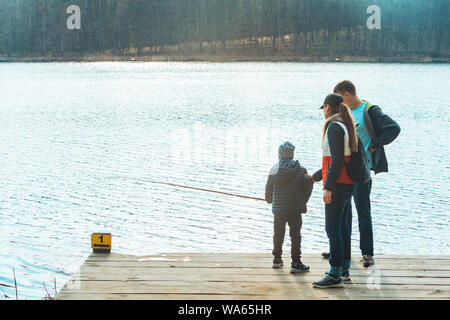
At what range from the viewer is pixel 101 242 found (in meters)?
5.62

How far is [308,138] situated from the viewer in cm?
2283

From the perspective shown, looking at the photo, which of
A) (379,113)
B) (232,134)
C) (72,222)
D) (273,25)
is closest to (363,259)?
(379,113)

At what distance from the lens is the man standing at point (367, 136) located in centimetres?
495

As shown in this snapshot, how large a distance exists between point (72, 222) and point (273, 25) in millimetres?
102868

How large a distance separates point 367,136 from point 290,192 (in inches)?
33.9

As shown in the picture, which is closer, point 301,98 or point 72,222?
point 72,222

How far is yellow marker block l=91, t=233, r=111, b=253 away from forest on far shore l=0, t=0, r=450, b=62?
94.6 metres

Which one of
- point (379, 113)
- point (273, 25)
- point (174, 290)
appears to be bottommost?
point (174, 290)

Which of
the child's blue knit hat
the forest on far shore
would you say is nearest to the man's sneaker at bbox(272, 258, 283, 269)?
the child's blue knit hat

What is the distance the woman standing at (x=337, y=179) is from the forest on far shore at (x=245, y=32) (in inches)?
3740

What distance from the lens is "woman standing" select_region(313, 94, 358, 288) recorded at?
14.5ft

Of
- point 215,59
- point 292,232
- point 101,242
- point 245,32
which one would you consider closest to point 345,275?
point 292,232

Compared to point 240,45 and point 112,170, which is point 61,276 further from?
point 240,45

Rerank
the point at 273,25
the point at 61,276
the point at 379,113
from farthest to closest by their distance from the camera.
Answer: the point at 273,25
the point at 61,276
the point at 379,113
